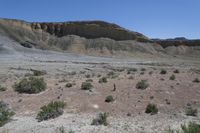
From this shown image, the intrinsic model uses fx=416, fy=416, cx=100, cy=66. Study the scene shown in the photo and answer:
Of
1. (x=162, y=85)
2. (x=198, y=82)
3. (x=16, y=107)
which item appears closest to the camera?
(x=16, y=107)

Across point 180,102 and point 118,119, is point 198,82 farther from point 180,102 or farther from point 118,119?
point 118,119

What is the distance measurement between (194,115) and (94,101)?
4548mm

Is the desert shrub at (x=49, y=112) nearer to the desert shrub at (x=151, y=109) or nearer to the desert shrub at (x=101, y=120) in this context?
the desert shrub at (x=101, y=120)

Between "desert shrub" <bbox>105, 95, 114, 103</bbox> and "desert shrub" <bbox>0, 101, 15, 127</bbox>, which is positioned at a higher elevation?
"desert shrub" <bbox>105, 95, 114, 103</bbox>

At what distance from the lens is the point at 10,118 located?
53.5 feet

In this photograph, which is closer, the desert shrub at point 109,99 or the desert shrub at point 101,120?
the desert shrub at point 101,120

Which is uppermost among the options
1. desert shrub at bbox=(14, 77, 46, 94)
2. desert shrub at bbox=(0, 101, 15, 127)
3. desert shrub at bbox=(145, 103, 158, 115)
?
desert shrub at bbox=(14, 77, 46, 94)

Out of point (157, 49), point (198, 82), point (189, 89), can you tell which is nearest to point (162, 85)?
point (189, 89)

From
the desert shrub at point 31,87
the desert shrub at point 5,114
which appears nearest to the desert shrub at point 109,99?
the desert shrub at point 31,87

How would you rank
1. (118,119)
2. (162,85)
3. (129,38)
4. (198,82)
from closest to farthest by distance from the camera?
(118,119) → (162,85) → (198,82) → (129,38)

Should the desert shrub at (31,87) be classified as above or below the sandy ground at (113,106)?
above

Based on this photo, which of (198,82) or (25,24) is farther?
(25,24)

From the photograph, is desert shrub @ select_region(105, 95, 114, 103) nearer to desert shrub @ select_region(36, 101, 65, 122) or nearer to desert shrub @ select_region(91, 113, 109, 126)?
desert shrub @ select_region(36, 101, 65, 122)

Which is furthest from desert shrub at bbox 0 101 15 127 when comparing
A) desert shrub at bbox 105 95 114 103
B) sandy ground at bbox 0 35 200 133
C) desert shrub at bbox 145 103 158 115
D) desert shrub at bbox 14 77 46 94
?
desert shrub at bbox 145 103 158 115
